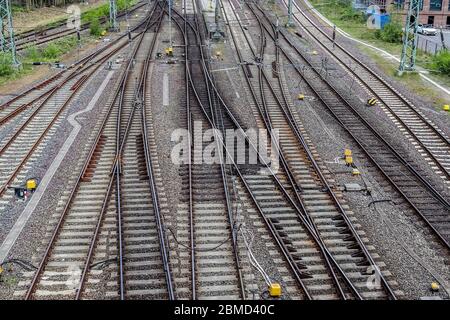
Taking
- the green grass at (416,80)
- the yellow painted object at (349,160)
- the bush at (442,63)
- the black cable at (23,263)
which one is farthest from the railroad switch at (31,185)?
the bush at (442,63)

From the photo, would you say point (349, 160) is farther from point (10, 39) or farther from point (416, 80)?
point (10, 39)

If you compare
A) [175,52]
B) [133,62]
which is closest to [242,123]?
[133,62]

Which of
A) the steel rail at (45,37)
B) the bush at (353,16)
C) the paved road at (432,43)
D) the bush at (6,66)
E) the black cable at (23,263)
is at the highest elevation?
the bush at (353,16)

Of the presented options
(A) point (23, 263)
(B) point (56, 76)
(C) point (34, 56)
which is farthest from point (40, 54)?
(A) point (23, 263)

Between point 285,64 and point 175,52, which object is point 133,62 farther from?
point 285,64

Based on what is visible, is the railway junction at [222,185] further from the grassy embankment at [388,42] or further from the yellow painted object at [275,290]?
the grassy embankment at [388,42]
